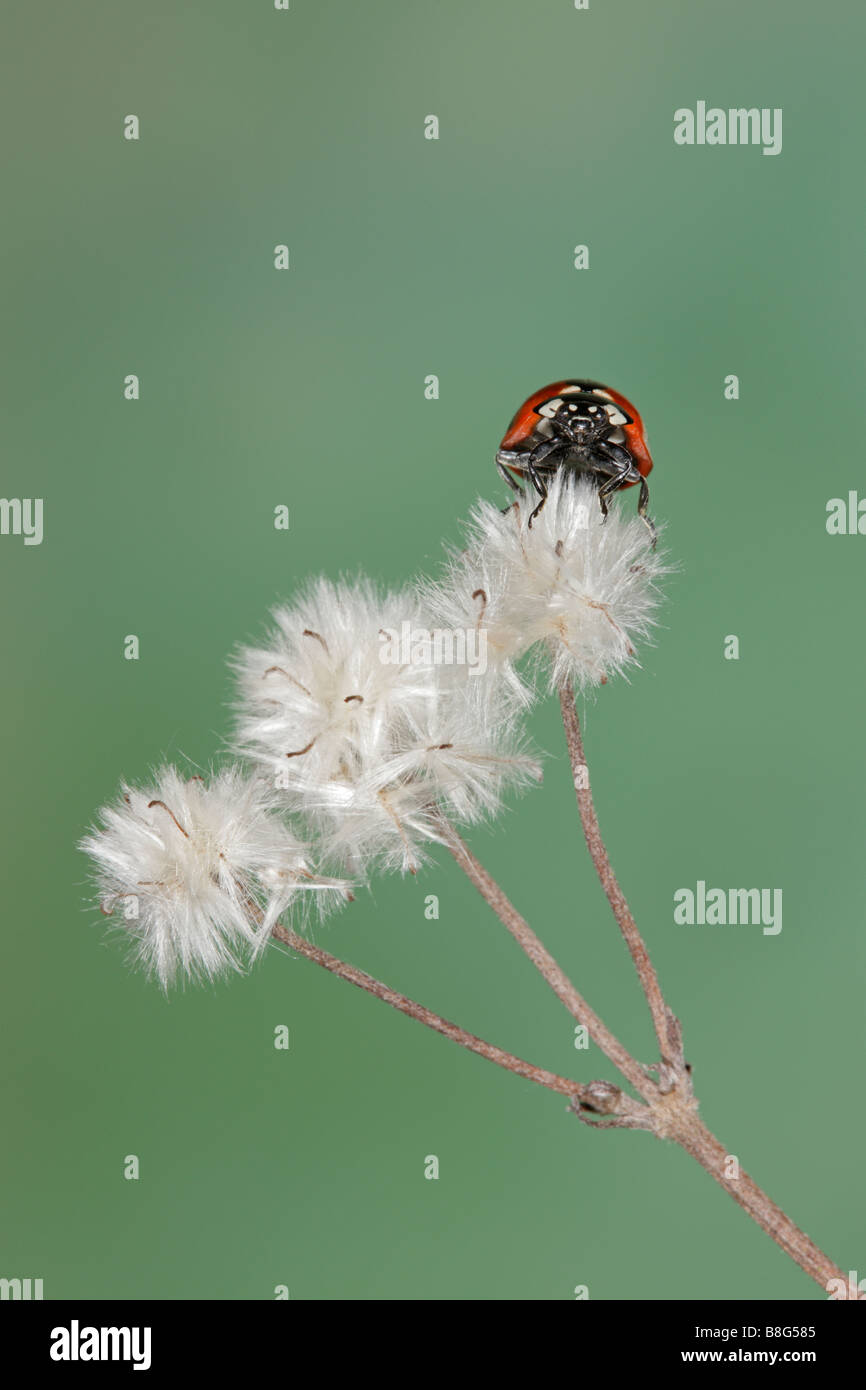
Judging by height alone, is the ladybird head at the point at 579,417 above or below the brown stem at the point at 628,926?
above

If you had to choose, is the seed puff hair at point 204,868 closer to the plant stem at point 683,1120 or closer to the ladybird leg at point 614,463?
the plant stem at point 683,1120

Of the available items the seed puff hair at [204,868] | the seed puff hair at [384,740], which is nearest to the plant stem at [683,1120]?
the seed puff hair at [384,740]

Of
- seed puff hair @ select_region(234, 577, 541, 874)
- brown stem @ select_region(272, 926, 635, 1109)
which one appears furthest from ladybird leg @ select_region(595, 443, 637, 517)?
brown stem @ select_region(272, 926, 635, 1109)

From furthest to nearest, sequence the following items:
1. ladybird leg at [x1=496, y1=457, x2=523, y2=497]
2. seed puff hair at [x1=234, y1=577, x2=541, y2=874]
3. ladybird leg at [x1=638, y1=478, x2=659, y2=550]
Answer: ladybird leg at [x1=496, y1=457, x2=523, y2=497] → ladybird leg at [x1=638, y1=478, x2=659, y2=550] → seed puff hair at [x1=234, y1=577, x2=541, y2=874]

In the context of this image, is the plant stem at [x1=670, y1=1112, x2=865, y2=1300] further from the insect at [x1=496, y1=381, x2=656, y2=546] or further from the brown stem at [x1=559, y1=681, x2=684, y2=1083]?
the insect at [x1=496, y1=381, x2=656, y2=546]
